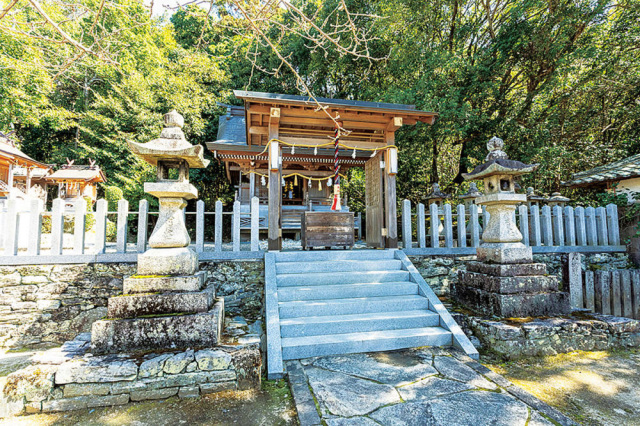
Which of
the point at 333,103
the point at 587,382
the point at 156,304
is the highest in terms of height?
the point at 333,103

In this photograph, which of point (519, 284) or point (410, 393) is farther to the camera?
point (519, 284)

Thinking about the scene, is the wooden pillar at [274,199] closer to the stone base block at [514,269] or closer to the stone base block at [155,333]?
the stone base block at [155,333]

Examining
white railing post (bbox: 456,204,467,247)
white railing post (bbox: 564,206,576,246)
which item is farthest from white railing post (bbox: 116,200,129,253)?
white railing post (bbox: 564,206,576,246)

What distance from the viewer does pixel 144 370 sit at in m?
2.72

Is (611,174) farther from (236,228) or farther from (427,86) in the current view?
(236,228)

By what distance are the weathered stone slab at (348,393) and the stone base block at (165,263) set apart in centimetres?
187

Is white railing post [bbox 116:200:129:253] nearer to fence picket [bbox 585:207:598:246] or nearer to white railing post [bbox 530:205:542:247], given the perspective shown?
white railing post [bbox 530:205:542:247]

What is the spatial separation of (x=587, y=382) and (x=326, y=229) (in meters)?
4.31

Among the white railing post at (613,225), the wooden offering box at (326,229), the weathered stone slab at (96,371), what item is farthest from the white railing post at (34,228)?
the white railing post at (613,225)

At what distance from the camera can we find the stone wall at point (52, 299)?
440 cm

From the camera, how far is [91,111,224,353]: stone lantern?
3021 mm

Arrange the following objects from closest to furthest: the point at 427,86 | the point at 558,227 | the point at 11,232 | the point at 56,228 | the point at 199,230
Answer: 1. the point at 11,232
2. the point at 56,228
3. the point at 199,230
4. the point at 558,227
5. the point at 427,86

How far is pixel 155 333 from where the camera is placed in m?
3.05

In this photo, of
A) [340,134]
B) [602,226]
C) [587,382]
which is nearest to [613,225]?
[602,226]
